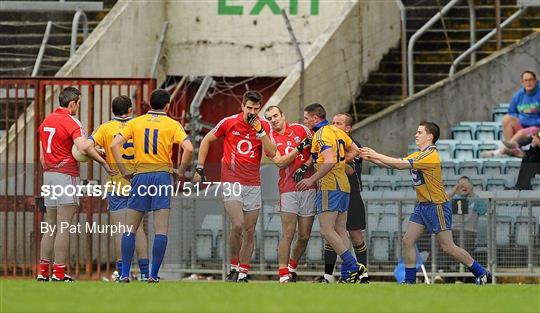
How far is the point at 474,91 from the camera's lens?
2694cm

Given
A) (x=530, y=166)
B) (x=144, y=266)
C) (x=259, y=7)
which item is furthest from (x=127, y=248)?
(x=259, y=7)

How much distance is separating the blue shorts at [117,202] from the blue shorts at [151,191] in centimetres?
54

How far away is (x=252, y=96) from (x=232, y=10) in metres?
12.1

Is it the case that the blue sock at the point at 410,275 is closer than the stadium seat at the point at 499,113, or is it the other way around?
the blue sock at the point at 410,275

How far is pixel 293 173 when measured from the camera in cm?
1930

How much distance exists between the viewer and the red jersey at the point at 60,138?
62.2 feet

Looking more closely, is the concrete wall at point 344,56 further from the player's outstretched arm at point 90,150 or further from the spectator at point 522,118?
the player's outstretched arm at point 90,150

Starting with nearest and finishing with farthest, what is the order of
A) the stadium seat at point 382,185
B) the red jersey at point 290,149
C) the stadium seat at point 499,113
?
the red jersey at point 290,149
the stadium seat at point 382,185
the stadium seat at point 499,113

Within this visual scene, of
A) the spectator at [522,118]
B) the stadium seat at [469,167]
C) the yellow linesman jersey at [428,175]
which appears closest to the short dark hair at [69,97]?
the yellow linesman jersey at [428,175]

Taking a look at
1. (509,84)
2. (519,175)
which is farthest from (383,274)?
(509,84)

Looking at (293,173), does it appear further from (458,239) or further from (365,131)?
(365,131)

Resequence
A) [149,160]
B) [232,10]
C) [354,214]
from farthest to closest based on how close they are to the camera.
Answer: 1. [232,10]
2. [354,214]
3. [149,160]

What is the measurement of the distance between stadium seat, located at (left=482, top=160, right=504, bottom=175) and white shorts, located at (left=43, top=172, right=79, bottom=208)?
23.3 ft

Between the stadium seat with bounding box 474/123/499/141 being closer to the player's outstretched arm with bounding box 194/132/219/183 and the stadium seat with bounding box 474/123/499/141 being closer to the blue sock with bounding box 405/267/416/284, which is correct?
the blue sock with bounding box 405/267/416/284
